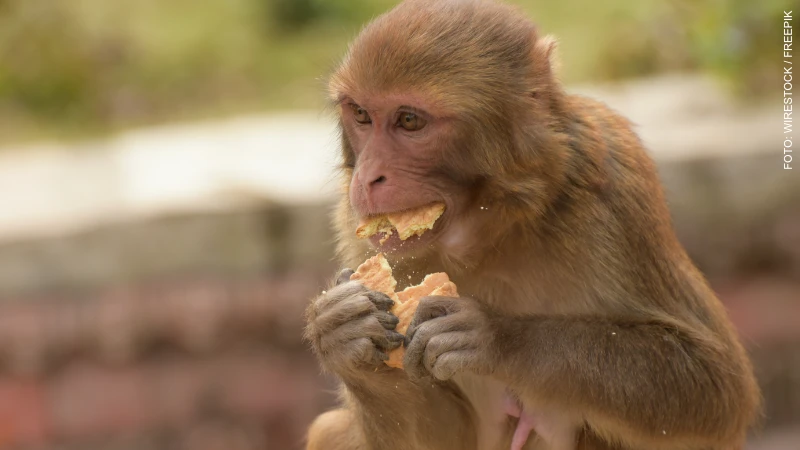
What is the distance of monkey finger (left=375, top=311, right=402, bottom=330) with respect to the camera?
3.47 metres

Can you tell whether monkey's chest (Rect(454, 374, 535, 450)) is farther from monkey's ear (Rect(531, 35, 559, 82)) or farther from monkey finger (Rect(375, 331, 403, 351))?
monkey's ear (Rect(531, 35, 559, 82))

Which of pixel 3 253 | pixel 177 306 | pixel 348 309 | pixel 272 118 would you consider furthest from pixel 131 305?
pixel 348 309

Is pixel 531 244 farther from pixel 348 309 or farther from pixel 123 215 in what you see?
pixel 123 215

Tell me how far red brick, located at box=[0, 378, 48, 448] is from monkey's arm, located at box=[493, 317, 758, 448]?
3.61m

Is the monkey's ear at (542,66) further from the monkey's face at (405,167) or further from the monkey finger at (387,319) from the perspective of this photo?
the monkey finger at (387,319)

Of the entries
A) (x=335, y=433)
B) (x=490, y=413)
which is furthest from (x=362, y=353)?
(x=335, y=433)

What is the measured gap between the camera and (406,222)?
11.5ft

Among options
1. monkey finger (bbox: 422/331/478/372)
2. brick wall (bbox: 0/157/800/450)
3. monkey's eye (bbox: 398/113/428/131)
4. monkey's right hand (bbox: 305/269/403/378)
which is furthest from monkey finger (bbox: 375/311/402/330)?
brick wall (bbox: 0/157/800/450)

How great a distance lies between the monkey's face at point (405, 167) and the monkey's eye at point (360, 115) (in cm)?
2

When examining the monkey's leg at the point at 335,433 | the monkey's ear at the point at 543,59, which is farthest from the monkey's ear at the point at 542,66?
the monkey's leg at the point at 335,433

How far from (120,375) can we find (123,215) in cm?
87

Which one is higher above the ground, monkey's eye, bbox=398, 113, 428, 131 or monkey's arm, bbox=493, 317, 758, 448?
monkey's eye, bbox=398, 113, 428, 131

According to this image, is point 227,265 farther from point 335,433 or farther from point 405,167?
point 405,167

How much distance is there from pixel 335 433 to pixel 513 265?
99 centimetres
